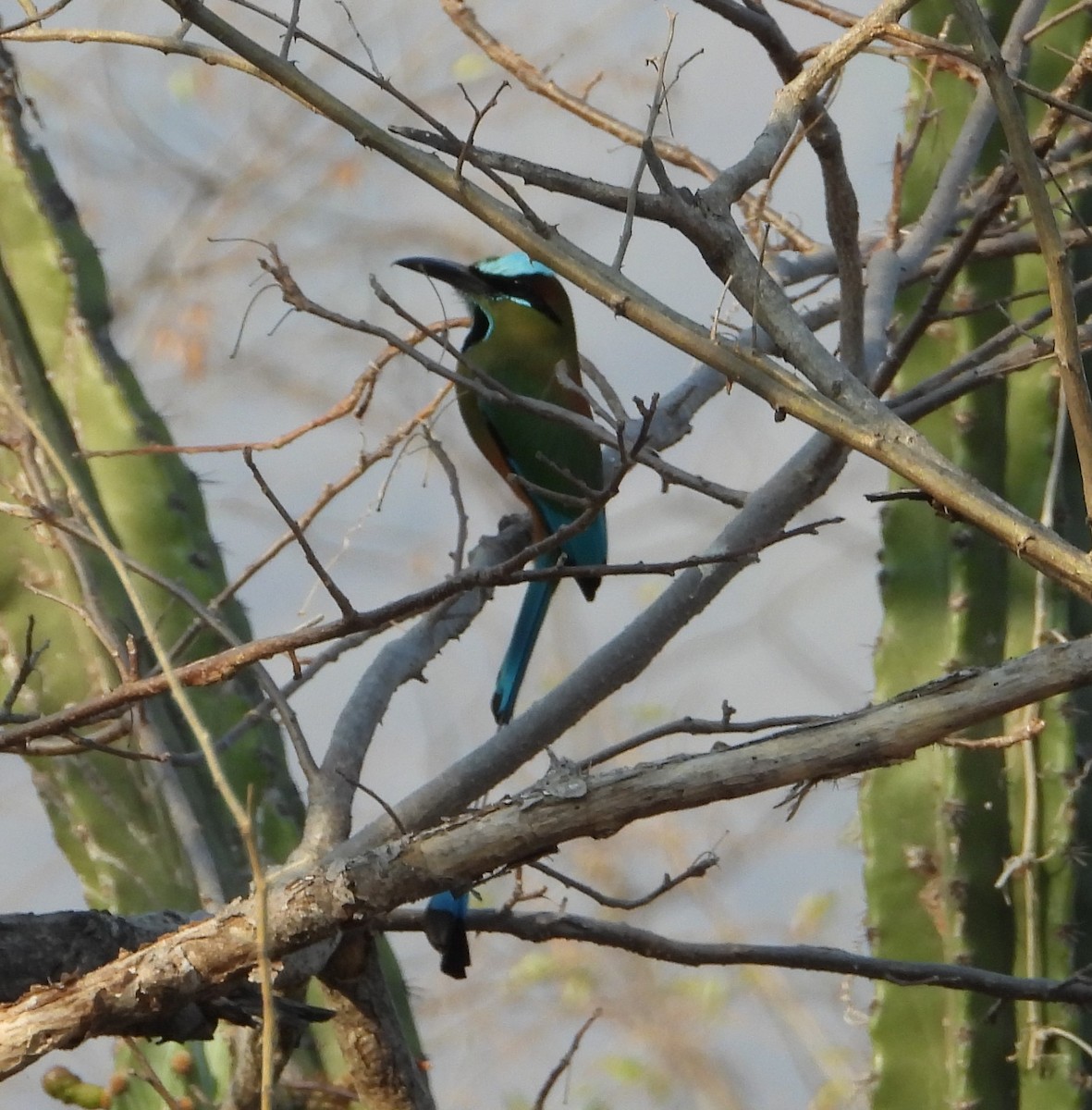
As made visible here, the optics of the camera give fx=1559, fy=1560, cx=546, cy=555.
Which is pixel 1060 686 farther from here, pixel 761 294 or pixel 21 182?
pixel 21 182

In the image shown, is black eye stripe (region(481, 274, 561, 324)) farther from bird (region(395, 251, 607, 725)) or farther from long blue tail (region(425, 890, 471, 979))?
long blue tail (region(425, 890, 471, 979))

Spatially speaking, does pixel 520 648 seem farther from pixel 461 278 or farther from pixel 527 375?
pixel 461 278

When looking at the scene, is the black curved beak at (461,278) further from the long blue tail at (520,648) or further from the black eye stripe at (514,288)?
the long blue tail at (520,648)

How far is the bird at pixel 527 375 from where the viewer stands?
3388 mm

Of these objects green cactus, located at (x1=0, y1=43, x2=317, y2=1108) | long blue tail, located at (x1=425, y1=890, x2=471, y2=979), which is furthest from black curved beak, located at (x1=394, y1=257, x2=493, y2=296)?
long blue tail, located at (x1=425, y1=890, x2=471, y2=979)

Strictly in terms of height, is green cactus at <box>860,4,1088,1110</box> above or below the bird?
below

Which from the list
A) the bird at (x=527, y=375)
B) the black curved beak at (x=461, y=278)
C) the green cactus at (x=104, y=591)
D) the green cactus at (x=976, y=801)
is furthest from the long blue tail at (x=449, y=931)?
the black curved beak at (x=461, y=278)

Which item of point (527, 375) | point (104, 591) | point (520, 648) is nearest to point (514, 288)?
point (527, 375)

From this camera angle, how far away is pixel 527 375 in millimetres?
3641

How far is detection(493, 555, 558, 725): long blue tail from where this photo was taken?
2689mm

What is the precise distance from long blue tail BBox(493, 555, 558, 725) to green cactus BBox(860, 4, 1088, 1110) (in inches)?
25.0

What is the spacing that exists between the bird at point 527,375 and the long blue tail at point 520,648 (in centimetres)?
25

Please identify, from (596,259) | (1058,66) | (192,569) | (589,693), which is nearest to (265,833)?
(192,569)

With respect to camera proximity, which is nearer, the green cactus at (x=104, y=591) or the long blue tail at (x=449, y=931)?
the long blue tail at (x=449, y=931)
